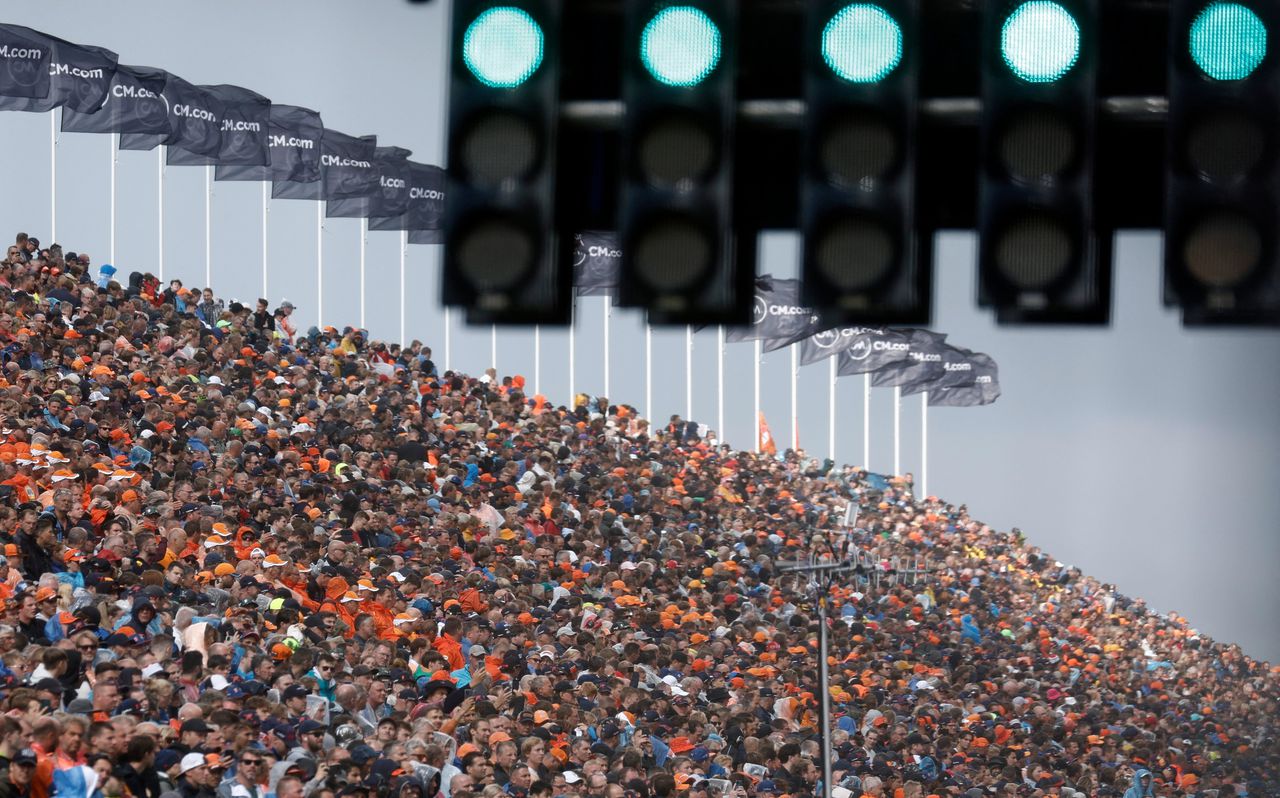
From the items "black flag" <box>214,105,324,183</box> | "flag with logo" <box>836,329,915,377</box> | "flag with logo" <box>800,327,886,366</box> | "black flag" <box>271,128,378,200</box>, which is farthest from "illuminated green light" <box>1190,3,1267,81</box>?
"flag with logo" <box>836,329,915,377</box>

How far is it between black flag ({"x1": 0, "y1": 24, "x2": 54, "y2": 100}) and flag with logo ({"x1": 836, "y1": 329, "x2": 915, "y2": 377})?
959 inches

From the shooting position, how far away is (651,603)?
2145 centimetres

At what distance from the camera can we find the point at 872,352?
48.8m

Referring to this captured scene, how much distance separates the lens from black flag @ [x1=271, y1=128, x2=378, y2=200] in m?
41.2

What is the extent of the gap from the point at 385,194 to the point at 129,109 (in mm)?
8427

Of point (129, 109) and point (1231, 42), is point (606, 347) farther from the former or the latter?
point (1231, 42)

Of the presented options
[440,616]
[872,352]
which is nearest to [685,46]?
[440,616]

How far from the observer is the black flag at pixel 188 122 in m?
37.1

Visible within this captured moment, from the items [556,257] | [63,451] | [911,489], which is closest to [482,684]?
[63,451]

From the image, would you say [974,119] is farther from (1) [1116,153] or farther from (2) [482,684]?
(2) [482,684]

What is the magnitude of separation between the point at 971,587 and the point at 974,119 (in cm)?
3181

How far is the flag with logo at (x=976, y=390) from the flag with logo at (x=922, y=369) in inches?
40.6

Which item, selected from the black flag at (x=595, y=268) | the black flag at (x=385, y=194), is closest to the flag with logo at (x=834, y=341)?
the black flag at (x=595, y=268)

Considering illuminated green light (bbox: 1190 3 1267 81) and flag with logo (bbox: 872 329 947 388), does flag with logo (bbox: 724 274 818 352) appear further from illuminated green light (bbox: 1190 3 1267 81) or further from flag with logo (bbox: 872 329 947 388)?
illuminated green light (bbox: 1190 3 1267 81)
